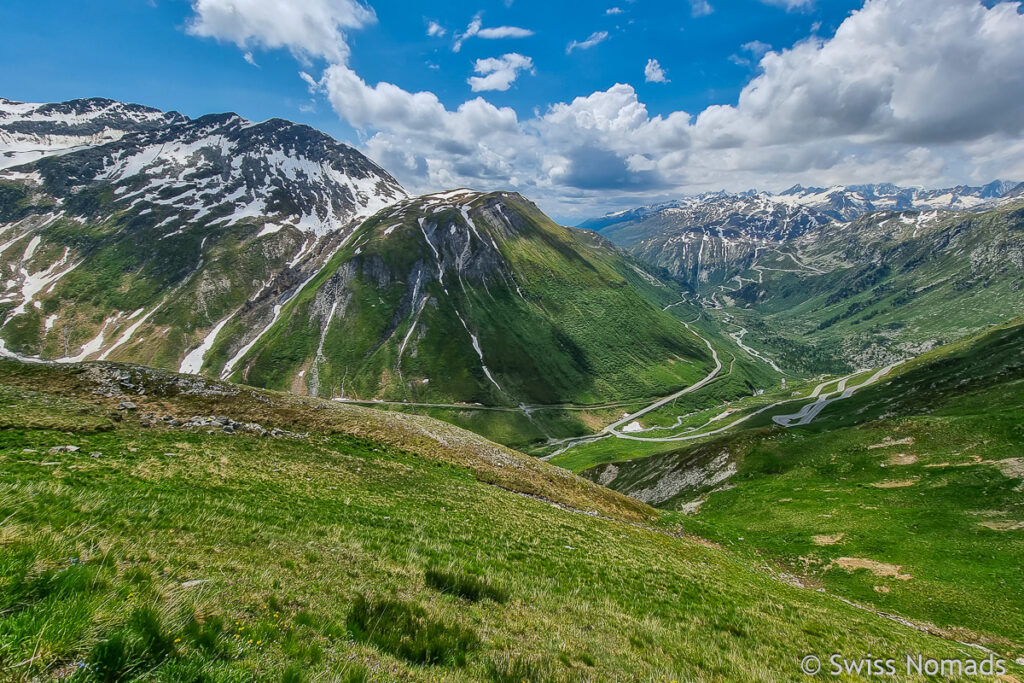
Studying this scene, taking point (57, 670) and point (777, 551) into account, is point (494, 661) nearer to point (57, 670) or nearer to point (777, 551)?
point (57, 670)

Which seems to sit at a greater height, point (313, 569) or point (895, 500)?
point (313, 569)

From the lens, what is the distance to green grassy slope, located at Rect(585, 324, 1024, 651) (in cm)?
2883

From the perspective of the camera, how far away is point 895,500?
147 feet

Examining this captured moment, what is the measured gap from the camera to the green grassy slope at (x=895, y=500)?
2883 cm

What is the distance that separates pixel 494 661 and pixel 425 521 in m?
13.9

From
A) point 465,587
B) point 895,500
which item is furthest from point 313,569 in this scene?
point 895,500

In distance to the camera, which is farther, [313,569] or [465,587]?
[465,587]

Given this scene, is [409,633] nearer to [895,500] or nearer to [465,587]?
[465,587]

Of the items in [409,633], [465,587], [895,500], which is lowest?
[895,500]

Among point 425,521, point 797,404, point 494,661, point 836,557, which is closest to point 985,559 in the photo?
point 836,557

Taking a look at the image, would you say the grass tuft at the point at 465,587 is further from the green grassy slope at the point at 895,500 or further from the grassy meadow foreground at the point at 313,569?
the green grassy slope at the point at 895,500

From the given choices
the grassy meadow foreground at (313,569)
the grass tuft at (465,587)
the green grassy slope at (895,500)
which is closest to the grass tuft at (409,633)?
the grassy meadow foreground at (313,569)

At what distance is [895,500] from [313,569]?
59.8 metres

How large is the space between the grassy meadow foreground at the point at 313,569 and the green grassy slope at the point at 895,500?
21.8 ft
